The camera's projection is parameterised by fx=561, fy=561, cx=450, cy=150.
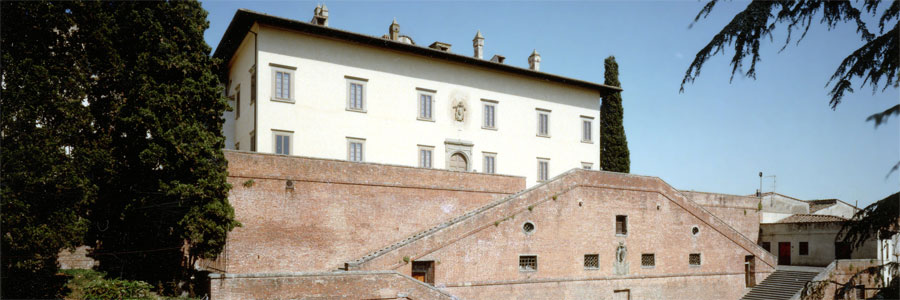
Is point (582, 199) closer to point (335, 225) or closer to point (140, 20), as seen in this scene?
point (335, 225)

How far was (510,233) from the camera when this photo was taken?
65.7 feet

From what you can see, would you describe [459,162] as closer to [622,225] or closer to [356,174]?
[356,174]

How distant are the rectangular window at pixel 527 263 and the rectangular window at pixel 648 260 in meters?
5.72

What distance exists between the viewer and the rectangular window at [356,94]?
21.5m

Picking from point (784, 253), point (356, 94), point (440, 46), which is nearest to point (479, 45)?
point (440, 46)

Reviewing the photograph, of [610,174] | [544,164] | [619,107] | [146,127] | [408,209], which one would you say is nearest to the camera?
[146,127]

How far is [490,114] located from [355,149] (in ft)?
21.7

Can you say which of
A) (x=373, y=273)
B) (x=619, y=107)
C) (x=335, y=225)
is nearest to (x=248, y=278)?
(x=373, y=273)

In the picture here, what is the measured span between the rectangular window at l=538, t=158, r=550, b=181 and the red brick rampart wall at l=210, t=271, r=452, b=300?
10.7 metres

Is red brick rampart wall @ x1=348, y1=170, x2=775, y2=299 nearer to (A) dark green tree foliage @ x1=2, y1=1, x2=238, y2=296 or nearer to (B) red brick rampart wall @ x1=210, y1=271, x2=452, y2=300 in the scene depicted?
(B) red brick rampart wall @ x1=210, y1=271, x2=452, y2=300

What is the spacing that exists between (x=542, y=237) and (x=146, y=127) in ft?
44.2

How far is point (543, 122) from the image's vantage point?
86.5 ft

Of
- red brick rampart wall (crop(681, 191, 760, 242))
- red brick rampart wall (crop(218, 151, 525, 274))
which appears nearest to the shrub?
red brick rampart wall (crop(218, 151, 525, 274))

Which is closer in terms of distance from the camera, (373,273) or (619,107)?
(373,273)
